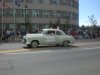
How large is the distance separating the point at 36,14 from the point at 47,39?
150 ft

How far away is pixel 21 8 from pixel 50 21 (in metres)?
7.68

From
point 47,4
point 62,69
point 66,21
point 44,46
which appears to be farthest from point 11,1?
point 62,69

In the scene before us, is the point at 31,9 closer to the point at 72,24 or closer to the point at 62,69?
the point at 72,24

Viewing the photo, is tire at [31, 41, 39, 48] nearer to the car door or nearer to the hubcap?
the hubcap

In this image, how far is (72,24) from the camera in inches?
3091

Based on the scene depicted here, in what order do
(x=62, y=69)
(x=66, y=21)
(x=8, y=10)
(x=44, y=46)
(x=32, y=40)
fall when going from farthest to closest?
1. (x=66, y=21)
2. (x=8, y=10)
3. (x=44, y=46)
4. (x=32, y=40)
5. (x=62, y=69)

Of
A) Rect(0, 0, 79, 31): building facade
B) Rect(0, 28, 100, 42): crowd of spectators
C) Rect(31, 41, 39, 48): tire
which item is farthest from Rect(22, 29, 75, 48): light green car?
Rect(0, 0, 79, 31): building facade

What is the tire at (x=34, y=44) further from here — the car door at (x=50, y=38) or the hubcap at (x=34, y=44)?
the car door at (x=50, y=38)

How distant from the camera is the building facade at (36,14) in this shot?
2670 inches

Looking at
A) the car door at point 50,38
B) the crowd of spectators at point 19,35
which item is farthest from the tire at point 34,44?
the crowd of spectators at point 19,35

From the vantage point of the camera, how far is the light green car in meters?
24.2

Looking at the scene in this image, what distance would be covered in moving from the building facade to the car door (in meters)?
39.7

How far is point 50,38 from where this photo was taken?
994 inches

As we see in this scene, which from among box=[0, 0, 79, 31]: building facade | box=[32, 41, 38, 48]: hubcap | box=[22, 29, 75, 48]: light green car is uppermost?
box=[0, 0, 79, 31]: building facade
